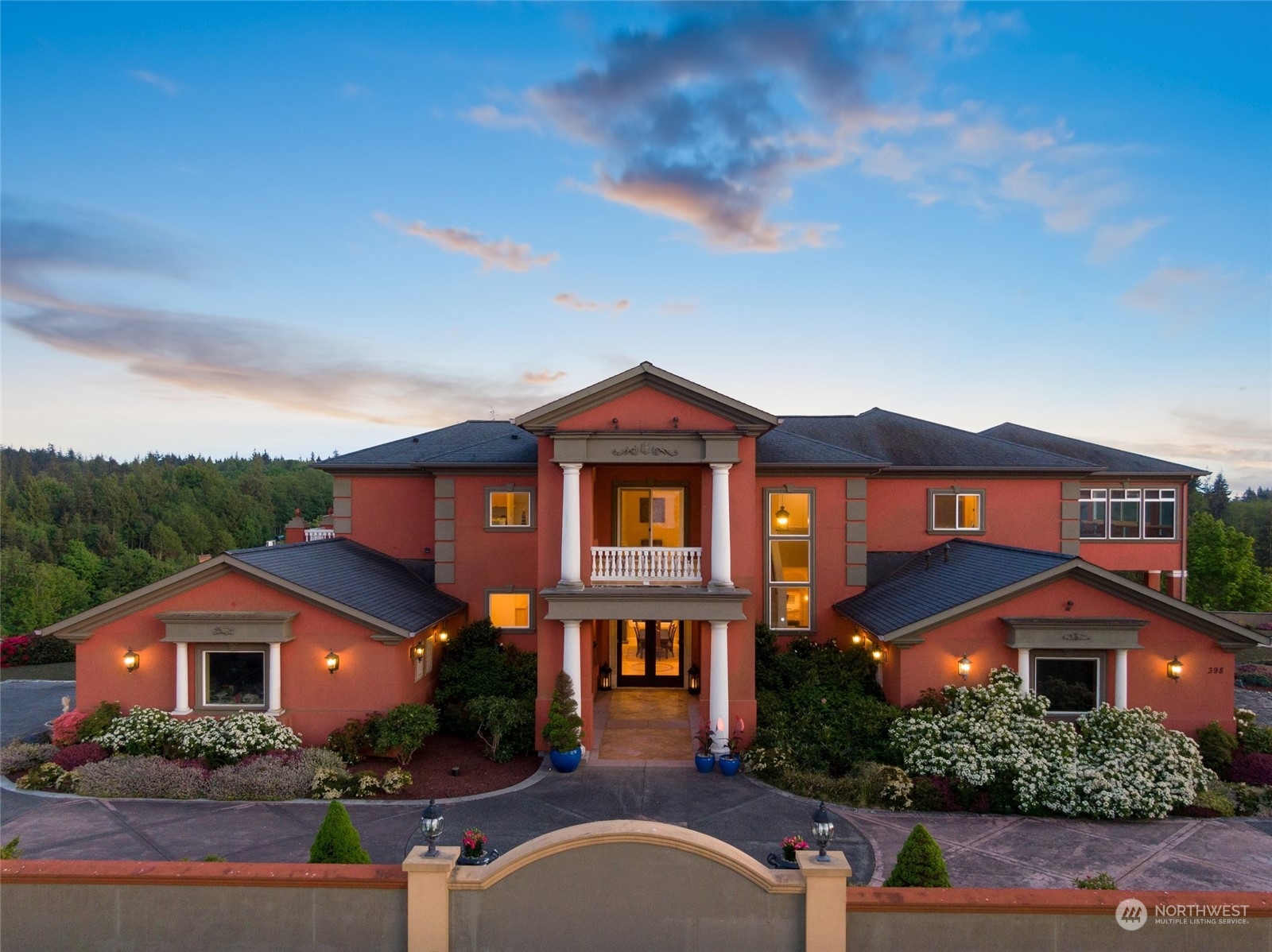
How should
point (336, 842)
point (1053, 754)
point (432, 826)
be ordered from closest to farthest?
point (432, 826), point (336, 842), point (1053, 754)

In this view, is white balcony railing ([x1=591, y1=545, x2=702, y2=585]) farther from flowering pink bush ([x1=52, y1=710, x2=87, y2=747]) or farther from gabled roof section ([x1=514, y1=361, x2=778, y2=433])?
flowering pink bush ([x1=52, y1=710, x2=87, y2=747])

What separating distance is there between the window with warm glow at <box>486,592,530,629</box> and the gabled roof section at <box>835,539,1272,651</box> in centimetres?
892

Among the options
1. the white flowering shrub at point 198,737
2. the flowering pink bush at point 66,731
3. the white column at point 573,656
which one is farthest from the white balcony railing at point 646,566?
the flowering pink bush at point 66,731

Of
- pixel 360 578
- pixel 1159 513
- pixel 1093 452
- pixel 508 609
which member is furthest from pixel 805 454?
pixel 1159 513

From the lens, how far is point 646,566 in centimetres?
1405

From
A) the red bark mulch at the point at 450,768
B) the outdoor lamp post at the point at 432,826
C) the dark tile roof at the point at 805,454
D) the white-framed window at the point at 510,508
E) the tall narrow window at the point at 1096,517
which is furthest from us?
the tall narrow window at the point at 1096,517

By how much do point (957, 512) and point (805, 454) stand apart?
16.9 feet

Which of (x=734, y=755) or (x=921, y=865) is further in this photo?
(x=734, y=755)

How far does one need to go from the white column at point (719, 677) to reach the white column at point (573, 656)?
2.89m

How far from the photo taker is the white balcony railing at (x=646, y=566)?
13898 mm

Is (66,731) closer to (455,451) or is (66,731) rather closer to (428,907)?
(455,451)

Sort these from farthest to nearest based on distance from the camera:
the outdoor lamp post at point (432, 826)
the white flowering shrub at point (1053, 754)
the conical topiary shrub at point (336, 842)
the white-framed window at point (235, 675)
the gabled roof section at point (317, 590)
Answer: the white-framed window at point (235, 675)
the gabled roof section at point (317, 590)
the white flowering shrub at point (1053, 754)
the conical topiary shrub at point (336, 842)
the outdoor lamp post at point (432, 826)

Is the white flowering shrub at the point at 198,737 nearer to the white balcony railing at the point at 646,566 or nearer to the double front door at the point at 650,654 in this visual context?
the white balcony railing at the point at 646,566

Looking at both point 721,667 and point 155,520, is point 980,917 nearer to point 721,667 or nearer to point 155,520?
point 721,667
